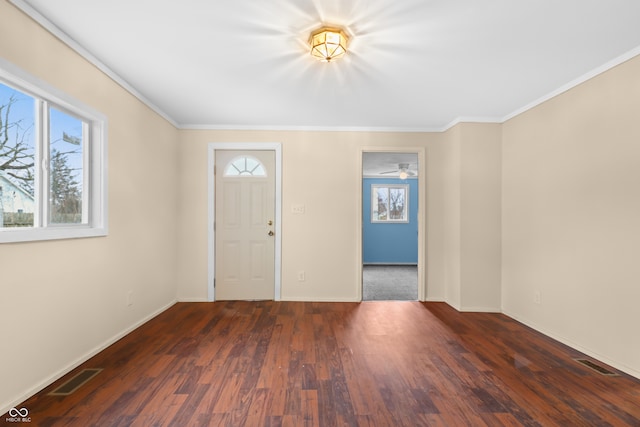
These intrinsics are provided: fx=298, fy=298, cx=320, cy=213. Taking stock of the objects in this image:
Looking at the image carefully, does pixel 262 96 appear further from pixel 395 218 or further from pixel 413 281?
pixel 395 218

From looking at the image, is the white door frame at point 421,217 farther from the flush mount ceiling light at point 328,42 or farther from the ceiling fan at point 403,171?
the ceiling fan at point 403,171

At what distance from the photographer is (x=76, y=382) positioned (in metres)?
2.10

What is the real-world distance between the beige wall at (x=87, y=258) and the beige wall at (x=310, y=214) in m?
0.32

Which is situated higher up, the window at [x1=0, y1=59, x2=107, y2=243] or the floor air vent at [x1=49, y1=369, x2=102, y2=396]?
the window at [x1=0, y1=59, x2=107, y2=243]

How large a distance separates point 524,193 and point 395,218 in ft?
15.3

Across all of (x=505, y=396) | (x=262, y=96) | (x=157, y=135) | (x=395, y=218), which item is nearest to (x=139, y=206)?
(x=157, y=135)

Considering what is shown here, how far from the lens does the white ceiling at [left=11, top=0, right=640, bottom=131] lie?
6.09 ft

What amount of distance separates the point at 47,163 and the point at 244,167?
2.28 metres

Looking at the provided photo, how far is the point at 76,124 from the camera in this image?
2424 millimetres

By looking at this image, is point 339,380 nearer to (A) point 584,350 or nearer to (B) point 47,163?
(A) point 584,350

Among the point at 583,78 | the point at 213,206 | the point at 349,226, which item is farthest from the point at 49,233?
the point at 583,78

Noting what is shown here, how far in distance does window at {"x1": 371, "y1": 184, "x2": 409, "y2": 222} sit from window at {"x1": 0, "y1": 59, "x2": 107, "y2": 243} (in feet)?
21.0

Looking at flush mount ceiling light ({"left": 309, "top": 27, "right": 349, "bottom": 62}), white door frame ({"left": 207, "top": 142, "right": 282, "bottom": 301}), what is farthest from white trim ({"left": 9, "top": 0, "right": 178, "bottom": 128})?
flush mount ceiling light ({"left": 309, "top": 27, "right": 349, "bottom": 62})

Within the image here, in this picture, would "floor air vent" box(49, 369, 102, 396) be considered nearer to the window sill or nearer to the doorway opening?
the window sill
